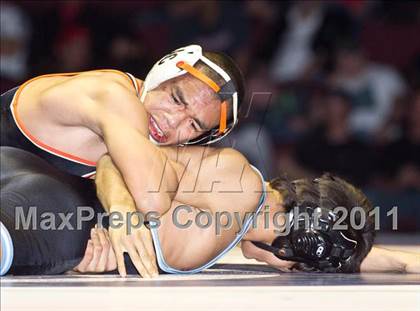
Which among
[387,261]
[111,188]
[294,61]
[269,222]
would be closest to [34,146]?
[111,188]

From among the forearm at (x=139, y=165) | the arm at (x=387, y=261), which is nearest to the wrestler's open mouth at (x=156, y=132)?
the forearm at (x=139, y=165)

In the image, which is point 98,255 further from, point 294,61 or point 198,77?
point 294,61

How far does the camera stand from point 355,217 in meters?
3.08

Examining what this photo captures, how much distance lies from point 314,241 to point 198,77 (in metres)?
0.67

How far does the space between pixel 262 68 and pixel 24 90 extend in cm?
329

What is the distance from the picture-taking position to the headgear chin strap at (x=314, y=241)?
2994 millimetres

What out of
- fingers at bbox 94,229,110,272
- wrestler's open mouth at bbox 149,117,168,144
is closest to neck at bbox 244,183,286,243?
wrestler's open mouth at bbox 149,117,168,144

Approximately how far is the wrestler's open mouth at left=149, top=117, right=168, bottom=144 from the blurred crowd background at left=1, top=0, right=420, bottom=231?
2506 mm

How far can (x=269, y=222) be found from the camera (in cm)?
309

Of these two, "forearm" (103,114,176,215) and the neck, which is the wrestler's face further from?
the neck

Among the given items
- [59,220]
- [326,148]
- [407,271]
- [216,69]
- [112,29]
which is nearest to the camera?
[59,220]

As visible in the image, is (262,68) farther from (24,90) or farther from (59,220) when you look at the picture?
(59,220)

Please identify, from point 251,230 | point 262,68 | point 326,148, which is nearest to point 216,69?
point 251,230

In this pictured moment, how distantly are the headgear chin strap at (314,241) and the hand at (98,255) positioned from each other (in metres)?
0.57
